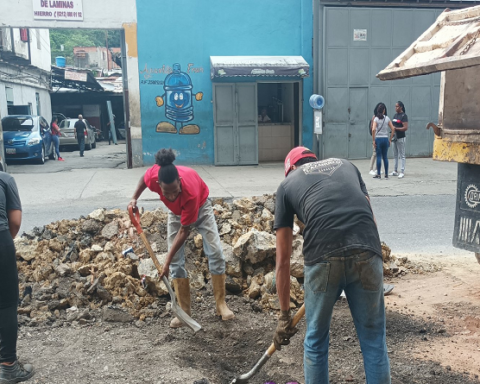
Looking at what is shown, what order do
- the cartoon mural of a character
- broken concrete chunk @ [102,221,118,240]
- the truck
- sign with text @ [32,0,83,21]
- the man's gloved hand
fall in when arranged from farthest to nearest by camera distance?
the cartoon mural of a character → sign with text @ [32,0,83,21] → broken concrete chunk @ [102,221,118,240] → the truck → the man's gloved hand

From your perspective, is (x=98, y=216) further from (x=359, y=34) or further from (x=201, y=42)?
(x=359, y=34)

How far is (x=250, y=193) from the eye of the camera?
11.1 metres

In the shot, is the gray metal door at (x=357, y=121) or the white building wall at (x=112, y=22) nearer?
the white building wall at (x=112, y=22)

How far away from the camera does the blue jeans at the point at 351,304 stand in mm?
2799

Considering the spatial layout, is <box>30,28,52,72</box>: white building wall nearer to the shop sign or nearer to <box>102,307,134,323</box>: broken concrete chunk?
the shop sign

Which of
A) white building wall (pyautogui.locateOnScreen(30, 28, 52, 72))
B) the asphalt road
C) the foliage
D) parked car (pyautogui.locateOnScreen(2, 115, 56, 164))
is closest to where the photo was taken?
the asphalt road

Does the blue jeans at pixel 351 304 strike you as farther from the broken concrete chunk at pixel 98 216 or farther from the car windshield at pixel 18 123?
the car windshield at pixel 18 123

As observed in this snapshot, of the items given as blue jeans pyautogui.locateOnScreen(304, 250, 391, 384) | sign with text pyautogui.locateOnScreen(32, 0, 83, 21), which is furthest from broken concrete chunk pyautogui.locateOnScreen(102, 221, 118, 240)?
sign with text pyautogui.locateOnScreen(32, 0, 83, 21)

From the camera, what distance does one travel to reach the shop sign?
15.7 metres

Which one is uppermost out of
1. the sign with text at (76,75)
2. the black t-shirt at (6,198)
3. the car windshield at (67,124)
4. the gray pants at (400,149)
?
the sign with text at (76,75)

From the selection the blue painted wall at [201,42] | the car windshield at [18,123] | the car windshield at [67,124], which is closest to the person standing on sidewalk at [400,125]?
the blue painted wall at [201,42]

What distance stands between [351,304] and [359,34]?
563 inches

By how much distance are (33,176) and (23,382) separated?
1177 centimetres

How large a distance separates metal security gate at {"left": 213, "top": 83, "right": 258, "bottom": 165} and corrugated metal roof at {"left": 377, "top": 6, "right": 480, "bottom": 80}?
1101cm
